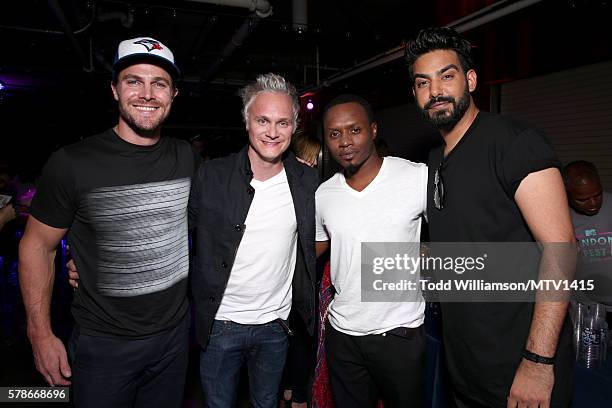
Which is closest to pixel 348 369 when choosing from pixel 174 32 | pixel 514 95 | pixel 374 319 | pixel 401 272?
pixel 374 319

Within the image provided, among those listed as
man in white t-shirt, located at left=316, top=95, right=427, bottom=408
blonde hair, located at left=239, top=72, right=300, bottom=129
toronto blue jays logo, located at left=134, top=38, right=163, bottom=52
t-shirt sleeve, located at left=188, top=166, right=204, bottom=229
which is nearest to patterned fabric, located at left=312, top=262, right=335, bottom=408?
man in white t-shirt, located at left=316, top=95, right=427, bottom=408

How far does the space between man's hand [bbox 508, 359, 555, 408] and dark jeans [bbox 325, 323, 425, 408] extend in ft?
1.81

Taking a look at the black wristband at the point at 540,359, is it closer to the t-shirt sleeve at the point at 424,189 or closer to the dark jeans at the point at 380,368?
the dark jeans at the point at 380,368

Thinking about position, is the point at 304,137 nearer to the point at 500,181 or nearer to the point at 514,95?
the point at 500,181

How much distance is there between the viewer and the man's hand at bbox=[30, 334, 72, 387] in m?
1.66

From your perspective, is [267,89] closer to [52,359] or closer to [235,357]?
[235,357]

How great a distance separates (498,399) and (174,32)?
339 inches

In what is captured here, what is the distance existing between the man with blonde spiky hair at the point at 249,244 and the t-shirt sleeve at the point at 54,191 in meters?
0.53

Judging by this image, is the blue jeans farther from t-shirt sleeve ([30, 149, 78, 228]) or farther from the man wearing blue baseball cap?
t-shirt sleeve ([30, 149, 78, 228])

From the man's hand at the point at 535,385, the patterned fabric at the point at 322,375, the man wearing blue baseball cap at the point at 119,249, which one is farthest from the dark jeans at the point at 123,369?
the man's hand at the point at 535,385

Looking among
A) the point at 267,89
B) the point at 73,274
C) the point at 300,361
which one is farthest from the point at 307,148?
the point at 73,274

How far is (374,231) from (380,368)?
65cm

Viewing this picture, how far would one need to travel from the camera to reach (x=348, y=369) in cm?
198

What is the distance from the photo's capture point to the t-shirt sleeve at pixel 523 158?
1.35 metres
